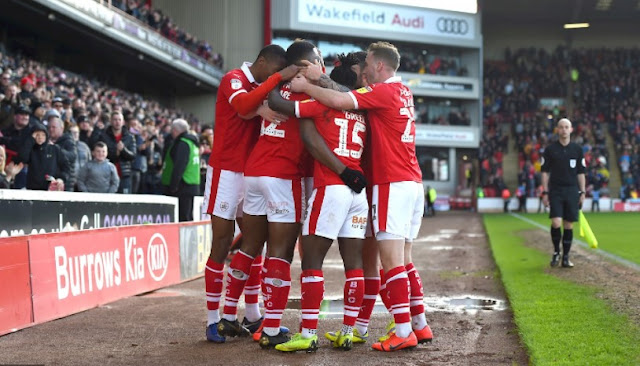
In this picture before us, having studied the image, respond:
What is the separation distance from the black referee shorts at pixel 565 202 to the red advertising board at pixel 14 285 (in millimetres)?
7902

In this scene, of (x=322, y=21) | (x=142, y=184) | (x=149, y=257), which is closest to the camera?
(x=149, y=257)

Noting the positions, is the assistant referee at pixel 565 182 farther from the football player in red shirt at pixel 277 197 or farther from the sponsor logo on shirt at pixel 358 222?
the football player in red shirt at pixel 277 197

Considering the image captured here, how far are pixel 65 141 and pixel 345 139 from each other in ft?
22.6

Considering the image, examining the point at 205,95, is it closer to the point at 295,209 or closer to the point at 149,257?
the point at 149,257

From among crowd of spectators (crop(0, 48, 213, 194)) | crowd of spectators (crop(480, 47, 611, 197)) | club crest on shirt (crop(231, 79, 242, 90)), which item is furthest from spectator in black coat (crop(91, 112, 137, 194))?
crowd of spectators (crop(480, 47, 611, 197))

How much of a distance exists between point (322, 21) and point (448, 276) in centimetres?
4220

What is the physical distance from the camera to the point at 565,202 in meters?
11.8

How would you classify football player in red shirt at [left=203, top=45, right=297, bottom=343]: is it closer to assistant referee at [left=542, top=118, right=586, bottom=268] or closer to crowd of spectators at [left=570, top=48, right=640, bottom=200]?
assistant referee at [left=542, top=118, right=586, bottom=268]

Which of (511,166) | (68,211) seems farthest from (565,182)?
Result: (511,166)

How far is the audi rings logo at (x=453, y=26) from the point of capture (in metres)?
57.2

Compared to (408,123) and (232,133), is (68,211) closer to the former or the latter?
(232,133)

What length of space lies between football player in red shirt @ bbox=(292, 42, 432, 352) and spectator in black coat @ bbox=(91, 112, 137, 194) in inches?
316

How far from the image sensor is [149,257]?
34.6 ft

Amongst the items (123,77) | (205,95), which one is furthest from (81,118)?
(205,95)
